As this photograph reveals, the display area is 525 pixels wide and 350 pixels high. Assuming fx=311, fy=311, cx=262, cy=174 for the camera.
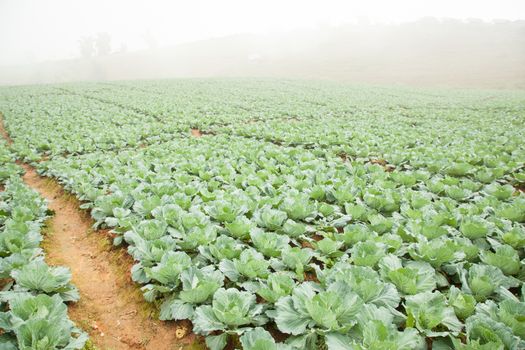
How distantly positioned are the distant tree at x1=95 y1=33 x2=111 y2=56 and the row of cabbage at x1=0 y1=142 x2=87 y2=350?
104m

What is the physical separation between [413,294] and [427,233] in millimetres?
1320

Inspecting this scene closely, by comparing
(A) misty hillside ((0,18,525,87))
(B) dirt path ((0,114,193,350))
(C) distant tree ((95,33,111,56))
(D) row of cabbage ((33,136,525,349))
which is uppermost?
(C) distant tree ((95,33,111,56))

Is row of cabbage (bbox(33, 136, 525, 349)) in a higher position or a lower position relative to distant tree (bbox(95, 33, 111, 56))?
lower

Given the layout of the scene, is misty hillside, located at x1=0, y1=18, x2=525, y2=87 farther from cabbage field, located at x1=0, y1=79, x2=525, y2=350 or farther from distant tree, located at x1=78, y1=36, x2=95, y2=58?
cabbage field, located at x1=0, y1=79, x2=525, y2=350

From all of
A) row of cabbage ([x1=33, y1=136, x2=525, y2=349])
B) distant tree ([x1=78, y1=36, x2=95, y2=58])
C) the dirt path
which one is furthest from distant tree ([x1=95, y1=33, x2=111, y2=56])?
the dirt path

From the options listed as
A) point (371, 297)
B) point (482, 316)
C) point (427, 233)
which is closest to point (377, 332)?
point (371, 297)

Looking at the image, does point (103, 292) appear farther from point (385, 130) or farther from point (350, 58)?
point (350, 58)

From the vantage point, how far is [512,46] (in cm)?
6519

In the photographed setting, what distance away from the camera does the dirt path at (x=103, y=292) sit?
10.7 ft

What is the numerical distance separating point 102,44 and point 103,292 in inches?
4231

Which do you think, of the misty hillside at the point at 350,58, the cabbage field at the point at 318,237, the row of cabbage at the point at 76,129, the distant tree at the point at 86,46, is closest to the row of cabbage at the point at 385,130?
the cabbage field at the point at 318,237

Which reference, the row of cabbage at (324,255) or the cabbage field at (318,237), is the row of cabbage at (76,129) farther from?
the row of cabbage at (324,255)

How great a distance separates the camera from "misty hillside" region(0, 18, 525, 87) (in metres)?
54.2

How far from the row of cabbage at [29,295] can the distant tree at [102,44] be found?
104 m
